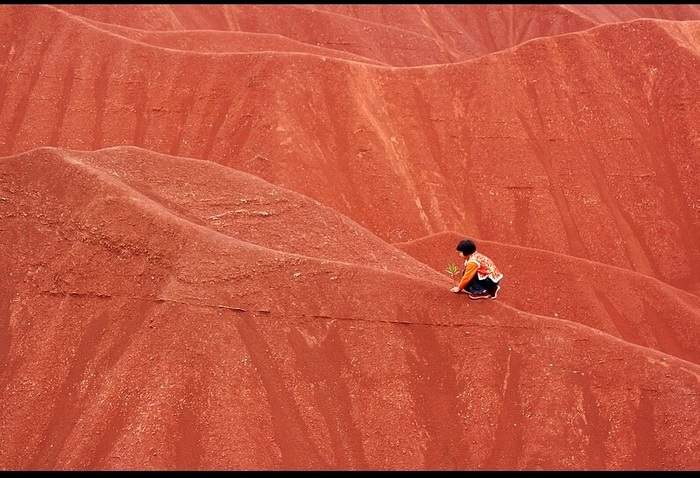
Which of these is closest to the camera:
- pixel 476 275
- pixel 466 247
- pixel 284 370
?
pixel 466 247

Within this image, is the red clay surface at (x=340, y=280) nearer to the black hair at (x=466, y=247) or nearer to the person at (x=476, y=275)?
the person at (x=476, y=275)

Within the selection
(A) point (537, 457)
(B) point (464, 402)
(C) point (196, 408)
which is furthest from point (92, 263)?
(A) point (537, 457)

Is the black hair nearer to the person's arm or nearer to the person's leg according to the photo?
the person's arm

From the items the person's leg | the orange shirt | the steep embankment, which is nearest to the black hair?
the orange shirt

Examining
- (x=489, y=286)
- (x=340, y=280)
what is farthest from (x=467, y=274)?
(x=340, y=280)

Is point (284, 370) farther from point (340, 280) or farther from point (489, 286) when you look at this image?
point (489, 286)
